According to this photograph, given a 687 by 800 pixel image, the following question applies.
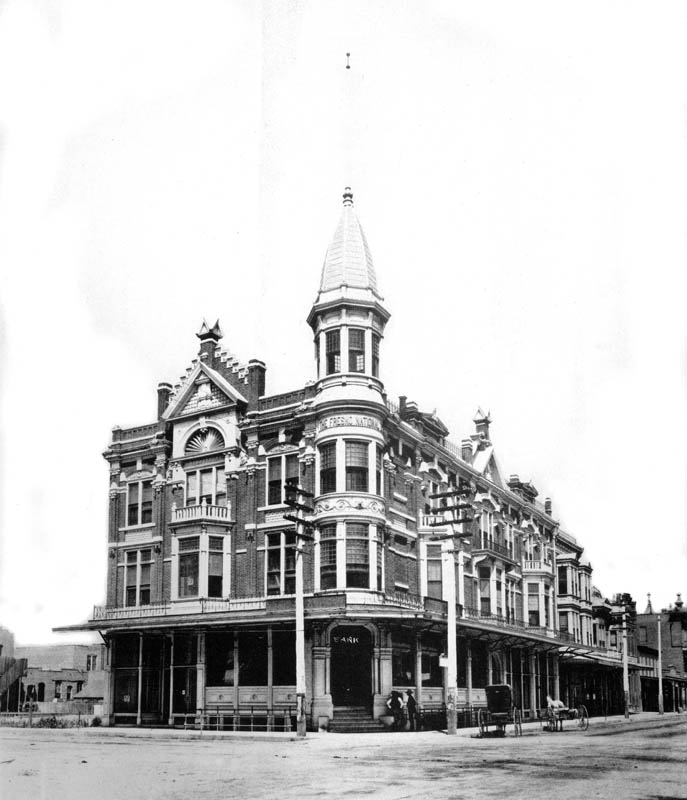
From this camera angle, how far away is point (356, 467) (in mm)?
37562

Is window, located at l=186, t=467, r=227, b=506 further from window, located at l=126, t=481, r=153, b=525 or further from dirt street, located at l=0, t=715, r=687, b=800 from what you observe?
dirt street, located at l=0, t=715, r=687, b=800

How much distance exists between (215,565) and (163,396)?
338 inches

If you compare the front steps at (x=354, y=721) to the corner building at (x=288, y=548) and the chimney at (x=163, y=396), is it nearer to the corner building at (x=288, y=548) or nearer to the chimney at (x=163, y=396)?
the corner building at (x=288, y=548)

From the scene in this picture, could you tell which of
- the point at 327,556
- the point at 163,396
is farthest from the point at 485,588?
the point at 163,396

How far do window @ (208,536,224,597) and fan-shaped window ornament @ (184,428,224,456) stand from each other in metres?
3.98

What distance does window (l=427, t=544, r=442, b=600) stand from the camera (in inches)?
1678

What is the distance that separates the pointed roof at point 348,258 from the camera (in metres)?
39.4

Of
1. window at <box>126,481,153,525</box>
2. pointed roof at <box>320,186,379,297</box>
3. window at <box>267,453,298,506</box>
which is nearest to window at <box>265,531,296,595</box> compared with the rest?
window at <box>267,453,298,506</box>

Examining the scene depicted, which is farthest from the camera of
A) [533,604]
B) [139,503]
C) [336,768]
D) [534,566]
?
[534,566]

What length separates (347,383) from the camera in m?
38.3

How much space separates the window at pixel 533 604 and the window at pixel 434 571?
45.3ft

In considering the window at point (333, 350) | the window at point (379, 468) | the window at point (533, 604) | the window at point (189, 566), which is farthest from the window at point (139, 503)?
the window at point (533, 604)

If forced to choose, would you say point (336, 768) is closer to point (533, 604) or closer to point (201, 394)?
point (201, 394)

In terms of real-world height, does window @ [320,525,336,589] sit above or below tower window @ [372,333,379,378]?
below
